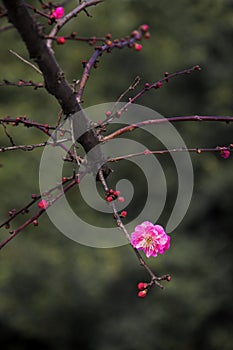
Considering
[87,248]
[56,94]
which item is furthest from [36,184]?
[56,94]

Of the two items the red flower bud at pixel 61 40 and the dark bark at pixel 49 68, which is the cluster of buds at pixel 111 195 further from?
the red flower bud at pixel 61 40

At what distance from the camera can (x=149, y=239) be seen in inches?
54.9

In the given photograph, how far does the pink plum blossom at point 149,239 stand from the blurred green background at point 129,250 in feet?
10.6

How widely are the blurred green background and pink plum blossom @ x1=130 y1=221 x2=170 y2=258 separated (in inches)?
127

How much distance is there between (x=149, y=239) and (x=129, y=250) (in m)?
3.96

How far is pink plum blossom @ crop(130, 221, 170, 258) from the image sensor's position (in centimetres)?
138

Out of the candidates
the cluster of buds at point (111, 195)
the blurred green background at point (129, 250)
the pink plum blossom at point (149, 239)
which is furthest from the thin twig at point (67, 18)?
the blurred green background at point (129, 250)

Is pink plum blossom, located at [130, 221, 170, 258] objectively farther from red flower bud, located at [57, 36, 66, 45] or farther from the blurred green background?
the blurred green background

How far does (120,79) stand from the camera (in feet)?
23.8

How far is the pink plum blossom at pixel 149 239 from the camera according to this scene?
138cm

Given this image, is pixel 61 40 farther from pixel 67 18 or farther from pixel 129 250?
pixel 129 250

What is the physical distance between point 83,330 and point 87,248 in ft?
3.19

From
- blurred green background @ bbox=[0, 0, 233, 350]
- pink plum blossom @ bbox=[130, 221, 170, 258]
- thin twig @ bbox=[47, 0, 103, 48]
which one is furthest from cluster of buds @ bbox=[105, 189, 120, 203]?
blurred green background @ bbox=[0, 0, 233, 350]

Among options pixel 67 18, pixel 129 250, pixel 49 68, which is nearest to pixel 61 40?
pixel 49 68
